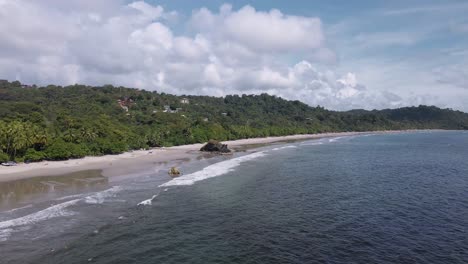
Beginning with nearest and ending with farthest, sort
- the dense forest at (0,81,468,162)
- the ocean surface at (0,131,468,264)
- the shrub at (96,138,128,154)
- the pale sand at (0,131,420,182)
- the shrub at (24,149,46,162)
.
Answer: the ocean surface at (0,131,468,264), the pale sand at (0,131,420,182), the shrub at (24,149,46,162), the dense forest at (0,81,468,162), the shrub at (96,138,128,154)

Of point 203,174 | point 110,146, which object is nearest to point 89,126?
point 110,146

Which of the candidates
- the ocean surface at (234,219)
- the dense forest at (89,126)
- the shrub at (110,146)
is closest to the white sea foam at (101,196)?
the ocean surface at (234,219)

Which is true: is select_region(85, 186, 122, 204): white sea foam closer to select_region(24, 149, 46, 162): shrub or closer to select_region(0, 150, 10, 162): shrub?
select_region(0, 150, 10, 162): shrub

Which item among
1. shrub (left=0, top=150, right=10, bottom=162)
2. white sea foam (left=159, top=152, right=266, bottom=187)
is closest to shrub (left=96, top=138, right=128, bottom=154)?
shrub (left=0, top=150, right=10, bottom=162)

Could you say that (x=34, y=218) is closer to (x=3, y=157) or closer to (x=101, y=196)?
(x=101, y=196)

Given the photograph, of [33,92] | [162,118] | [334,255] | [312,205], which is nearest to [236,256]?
[334,255]

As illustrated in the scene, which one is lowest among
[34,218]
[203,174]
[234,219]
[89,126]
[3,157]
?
[234,219]

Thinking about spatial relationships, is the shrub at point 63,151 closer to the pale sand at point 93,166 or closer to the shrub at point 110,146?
the pale sand at point 93,166
